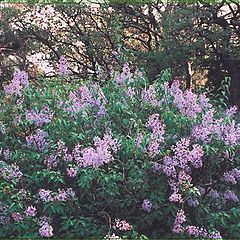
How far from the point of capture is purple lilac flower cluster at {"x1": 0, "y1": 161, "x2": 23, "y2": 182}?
3418 millimetres

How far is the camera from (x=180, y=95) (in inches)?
150

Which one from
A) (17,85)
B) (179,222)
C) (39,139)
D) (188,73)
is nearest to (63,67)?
(17,85)

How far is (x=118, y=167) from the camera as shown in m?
3.40

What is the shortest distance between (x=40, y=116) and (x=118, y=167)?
716 mm

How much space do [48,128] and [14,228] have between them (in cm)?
75

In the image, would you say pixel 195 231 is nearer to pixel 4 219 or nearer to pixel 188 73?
pixel 4 219

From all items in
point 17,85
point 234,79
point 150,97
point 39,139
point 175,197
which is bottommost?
point 175,197

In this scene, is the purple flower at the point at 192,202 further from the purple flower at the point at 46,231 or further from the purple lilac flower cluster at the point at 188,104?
the purple flower at the point at 46,231

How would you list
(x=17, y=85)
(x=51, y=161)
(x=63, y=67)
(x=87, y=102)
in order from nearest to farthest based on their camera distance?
(x=51, y=161) → (x=87, y=102) → (x=17, y=85) → (x=63, y=67)

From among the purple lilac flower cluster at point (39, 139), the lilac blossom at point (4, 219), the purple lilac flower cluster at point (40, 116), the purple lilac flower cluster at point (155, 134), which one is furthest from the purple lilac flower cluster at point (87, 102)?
the lilac blossom at point (4, 219)

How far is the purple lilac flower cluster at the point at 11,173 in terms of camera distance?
11.2ft

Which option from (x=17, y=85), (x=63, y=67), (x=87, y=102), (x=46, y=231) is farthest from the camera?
(x=63, y=67)

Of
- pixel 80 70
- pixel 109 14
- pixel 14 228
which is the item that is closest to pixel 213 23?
pixel 109 14

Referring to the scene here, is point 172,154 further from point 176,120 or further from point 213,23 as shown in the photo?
point 213,23
